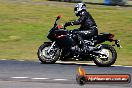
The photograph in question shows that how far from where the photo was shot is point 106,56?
47.9 feet

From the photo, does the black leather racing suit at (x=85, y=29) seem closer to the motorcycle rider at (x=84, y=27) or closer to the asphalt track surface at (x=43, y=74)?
the motorcycle rider at (x=84, y=27)

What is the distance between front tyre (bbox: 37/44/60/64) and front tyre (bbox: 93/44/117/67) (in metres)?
1.31

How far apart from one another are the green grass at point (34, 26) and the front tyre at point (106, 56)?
1472 mm

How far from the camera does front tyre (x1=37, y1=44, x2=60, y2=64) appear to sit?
14992 mm

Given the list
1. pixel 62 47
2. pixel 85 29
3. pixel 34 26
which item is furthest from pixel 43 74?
pixel 34 26

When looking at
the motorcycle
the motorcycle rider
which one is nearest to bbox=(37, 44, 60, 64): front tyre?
the motorcycle

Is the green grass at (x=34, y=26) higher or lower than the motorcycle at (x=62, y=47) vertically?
lower

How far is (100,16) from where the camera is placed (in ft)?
96.3

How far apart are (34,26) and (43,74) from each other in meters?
13.1

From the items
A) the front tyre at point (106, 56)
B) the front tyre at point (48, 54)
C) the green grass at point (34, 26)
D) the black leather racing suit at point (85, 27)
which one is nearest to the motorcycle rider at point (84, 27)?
the black leather racing suit at point (85, 27)

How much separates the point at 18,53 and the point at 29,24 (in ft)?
26.2

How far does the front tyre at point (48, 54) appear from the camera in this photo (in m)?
15.0

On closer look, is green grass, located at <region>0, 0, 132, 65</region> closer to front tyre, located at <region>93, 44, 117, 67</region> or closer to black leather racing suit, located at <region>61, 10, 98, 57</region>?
front tyre, located at <region>93, 44, 117, 67</region>

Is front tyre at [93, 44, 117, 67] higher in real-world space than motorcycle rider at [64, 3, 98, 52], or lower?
lower
